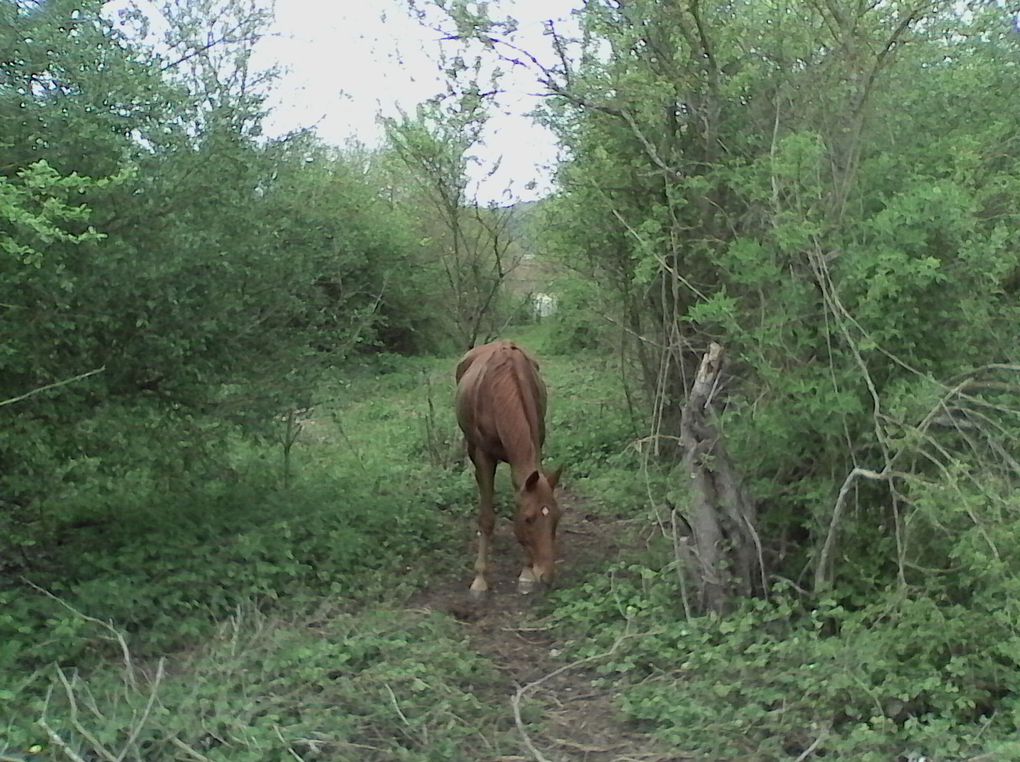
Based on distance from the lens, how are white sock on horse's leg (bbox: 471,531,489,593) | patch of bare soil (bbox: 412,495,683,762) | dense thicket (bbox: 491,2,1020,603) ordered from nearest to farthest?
patch of bare soil (bbox: 412,495,683,762)
dense thicket (bbox: 491,2,1020,603)
white sock on horse's leg (bbox: 471,531,489,593)

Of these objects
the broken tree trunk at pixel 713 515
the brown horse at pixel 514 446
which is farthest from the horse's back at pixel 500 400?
the broken tree trunk at pixel 713 515

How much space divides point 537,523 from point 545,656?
1035 millimetres

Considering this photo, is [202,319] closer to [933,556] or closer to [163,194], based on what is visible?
[163,194]

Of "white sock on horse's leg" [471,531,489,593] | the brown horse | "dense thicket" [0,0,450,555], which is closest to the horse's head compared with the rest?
the brown horse

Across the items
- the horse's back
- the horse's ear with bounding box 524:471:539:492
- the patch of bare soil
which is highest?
the horse's back

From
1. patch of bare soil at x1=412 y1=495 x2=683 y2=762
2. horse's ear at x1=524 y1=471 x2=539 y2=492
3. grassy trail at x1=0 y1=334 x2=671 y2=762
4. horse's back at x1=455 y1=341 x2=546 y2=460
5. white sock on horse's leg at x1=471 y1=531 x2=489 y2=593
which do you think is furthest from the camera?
horse's back at x1=455 y1=341 x2=546 y2=460

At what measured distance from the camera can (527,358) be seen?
22.8ft

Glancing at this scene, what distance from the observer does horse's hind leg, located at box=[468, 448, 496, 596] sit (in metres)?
5.97

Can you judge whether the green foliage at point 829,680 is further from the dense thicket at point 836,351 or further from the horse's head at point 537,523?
the horse's head at point 537,523

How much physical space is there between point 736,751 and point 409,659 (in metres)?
1.63

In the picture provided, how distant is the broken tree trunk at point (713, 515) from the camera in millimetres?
4945

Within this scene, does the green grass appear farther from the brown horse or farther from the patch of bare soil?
the brown horse

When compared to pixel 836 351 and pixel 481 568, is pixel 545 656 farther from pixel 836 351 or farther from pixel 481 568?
pixel 836 351

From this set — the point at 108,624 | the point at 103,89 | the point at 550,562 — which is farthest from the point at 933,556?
the point at 103,89
